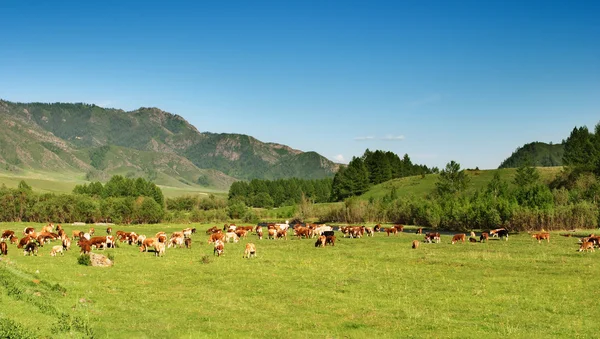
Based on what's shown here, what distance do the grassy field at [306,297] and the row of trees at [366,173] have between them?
121632 millimetres

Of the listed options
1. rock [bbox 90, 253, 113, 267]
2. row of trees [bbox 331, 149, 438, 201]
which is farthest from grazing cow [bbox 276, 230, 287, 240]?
row of trees [bbox 331, 149, 438, 201]

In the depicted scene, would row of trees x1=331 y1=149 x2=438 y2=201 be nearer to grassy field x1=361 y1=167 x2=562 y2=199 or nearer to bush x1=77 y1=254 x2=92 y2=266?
grassy field x1=361 y1=167 x2=562 y2=199

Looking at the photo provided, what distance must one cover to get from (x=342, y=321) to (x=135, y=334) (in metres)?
8.01

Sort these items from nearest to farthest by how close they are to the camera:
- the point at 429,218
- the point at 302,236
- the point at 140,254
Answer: the point at 140,254 < the point at 302,236 < the point at 429,218

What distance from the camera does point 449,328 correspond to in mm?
17953

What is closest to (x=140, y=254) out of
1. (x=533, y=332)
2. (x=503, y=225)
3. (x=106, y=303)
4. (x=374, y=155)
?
(x=106, y=303)

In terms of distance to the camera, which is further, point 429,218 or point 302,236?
point 429,218

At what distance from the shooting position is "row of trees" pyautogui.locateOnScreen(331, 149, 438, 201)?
160 m

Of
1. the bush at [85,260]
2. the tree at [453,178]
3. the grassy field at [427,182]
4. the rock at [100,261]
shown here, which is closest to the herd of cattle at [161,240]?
the bush at [85,260]

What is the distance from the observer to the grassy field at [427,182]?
452 ft

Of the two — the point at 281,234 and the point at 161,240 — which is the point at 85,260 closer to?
the point at 161,240

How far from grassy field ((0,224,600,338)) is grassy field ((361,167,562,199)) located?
104983 millimetres

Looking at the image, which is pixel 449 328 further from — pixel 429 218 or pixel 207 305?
pixel 429 218

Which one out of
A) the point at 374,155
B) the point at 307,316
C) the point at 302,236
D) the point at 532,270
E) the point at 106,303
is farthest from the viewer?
the point at 374,155
